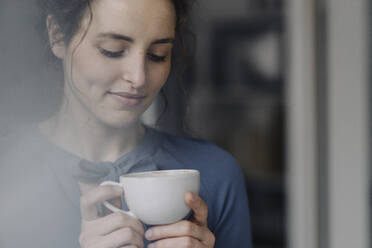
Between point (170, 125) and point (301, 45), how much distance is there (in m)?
0.78

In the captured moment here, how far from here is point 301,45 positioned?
3.35ft

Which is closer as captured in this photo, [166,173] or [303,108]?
[166,173]

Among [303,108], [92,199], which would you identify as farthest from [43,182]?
[303,108]

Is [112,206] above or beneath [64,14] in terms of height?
beneath

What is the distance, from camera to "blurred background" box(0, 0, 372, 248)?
989mm

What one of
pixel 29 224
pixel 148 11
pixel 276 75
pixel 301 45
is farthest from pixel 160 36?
pixel 276 75

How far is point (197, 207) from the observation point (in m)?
0.28

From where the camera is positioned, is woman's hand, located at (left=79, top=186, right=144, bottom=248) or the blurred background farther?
the blurred background

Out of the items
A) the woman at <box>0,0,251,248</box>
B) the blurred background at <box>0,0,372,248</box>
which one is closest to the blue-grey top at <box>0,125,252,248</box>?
the woman at <box>0,0,251,248</box>

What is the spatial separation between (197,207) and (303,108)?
0.81m

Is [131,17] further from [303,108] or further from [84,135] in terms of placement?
[303,108]

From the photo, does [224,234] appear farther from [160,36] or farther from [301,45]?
[301,45]

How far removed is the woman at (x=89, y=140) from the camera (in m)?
0.25

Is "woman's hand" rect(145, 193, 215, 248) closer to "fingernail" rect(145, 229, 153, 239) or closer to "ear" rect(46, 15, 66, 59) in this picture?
"fingernail" rect(145, 229, 153, 239)
